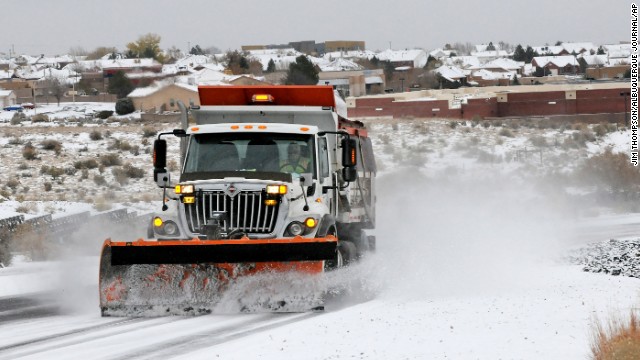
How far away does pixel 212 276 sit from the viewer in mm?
12984

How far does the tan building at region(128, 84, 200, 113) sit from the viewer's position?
73312 mm

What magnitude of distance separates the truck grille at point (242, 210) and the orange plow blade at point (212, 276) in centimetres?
72

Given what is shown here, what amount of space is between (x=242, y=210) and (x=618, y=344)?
6005 mm

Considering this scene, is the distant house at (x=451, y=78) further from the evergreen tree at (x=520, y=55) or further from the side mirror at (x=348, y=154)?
the side mirror at (x=348, y=154)

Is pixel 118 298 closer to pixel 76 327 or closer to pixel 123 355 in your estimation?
pixel 76 327

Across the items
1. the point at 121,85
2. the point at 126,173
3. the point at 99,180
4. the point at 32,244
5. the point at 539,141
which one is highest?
the point at 121,85

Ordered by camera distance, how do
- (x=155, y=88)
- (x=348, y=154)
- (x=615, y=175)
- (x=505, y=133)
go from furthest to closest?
(x=155, y=88), (x=505, y=133), (x=615, y=175), (x=348, y=154)

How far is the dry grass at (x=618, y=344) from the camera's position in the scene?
854 centimetres

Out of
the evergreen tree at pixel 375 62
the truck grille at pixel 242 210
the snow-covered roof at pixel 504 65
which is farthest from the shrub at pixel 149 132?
the snow-covered roof at pixel 504 65

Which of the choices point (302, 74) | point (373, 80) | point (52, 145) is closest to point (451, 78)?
point (373, 80)

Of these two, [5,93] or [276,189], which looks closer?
[276,189]

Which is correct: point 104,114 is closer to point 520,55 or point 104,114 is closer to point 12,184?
point 12,184

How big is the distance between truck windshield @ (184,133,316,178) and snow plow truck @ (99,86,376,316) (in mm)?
14

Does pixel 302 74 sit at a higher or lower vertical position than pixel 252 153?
lower
